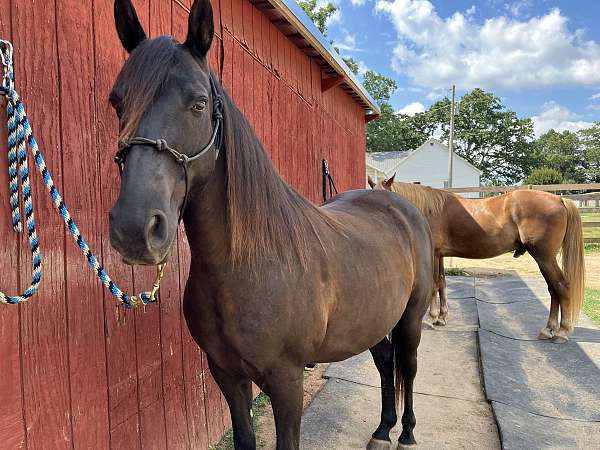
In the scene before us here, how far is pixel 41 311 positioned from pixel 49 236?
259 mm

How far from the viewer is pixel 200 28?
131cm

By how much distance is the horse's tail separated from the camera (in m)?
4.95

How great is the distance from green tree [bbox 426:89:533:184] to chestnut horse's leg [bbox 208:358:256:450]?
163 feet

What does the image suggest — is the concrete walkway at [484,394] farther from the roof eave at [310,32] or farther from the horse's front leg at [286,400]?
the roof eave at [310,32]

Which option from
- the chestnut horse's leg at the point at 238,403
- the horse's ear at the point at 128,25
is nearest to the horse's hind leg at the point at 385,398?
the chestnut horse's leg at the point at 238,403

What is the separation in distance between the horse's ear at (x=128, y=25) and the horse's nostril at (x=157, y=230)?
0.64 m

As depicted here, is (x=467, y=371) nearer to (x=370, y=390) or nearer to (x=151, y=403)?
(x=370, y=390)

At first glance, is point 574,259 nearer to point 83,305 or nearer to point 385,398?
point 385,398

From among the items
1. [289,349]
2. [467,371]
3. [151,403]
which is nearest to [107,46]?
[289,349]

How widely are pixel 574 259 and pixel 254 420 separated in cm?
427

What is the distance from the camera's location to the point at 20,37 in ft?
4.58

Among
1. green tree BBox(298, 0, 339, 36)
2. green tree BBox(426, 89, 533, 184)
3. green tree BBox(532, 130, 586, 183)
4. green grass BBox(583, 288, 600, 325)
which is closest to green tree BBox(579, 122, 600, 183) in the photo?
green tree BBox(532, 130, 586, 183)

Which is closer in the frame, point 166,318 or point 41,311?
point 41,311

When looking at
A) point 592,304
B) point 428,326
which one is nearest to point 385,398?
point 428,326
